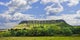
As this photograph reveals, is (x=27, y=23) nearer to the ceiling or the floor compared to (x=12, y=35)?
nearer to the ceiling

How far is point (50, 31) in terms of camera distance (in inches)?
301

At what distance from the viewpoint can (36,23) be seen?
25.2 ft

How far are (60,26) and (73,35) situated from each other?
2.41ft

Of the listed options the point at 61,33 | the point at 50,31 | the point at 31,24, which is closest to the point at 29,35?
the point at 31,24

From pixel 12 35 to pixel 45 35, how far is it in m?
1.54

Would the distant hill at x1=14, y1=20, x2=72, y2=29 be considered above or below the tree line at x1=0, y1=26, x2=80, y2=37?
above

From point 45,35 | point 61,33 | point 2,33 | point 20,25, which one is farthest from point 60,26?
point 2,33

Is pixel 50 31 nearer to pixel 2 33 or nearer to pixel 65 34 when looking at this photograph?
pixel 65 34

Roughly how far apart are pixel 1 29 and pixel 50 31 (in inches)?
90.8

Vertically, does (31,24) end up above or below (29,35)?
above

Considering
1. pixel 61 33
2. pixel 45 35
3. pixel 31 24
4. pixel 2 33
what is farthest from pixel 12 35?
pixel 61 33

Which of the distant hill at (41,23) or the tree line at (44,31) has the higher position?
the distant hill at (41,23)

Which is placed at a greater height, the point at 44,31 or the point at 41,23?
the point at 41,23

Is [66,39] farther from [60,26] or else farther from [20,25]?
[20,25]
